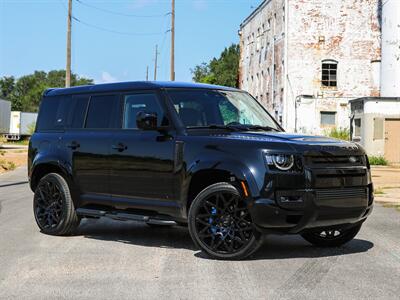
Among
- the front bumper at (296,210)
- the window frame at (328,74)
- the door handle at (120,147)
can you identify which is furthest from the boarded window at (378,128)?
the front bumper at (296,210)

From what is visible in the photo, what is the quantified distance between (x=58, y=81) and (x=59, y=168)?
540 feet

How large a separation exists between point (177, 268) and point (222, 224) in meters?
0.72

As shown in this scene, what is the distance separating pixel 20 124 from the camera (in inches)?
2682

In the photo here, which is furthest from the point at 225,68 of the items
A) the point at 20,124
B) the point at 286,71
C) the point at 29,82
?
the point at 29,82

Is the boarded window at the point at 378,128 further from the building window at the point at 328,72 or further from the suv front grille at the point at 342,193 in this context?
the suv front grille at the point at 342,193

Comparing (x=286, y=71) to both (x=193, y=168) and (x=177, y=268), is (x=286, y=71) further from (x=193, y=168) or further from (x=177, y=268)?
(x=177, y=268)

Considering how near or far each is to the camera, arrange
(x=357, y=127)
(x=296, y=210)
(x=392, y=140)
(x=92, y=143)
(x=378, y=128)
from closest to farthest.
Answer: (x=296, y=210)
(x=92, y=143)
(x=378, y=128)
(x=392, y=140)
(x=357, y=127)

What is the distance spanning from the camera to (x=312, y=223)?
639cm

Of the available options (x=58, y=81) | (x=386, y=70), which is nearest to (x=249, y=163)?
(x=386, y=70)

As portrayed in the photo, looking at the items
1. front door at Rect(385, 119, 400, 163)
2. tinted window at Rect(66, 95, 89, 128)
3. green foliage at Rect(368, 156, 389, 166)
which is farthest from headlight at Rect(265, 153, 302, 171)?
front door at Rect(385, 119, 400, 163)

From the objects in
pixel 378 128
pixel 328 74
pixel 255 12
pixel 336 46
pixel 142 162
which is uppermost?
pixel 255 12

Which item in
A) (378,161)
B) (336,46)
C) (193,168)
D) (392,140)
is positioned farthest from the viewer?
(336,46)

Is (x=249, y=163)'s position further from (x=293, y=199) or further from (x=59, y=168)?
(x=59, y=168)

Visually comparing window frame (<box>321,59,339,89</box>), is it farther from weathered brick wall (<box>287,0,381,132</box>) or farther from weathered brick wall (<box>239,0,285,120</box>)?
weathered brick wall (<box>239,0,285,120</box>)
